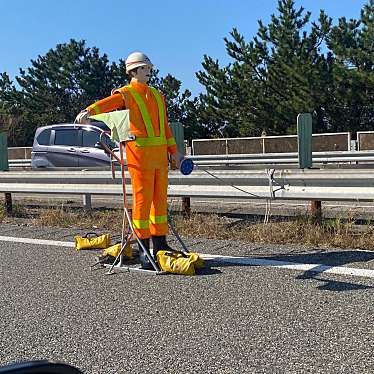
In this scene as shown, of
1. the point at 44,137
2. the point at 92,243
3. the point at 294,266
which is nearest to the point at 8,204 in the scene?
the point at 92,243

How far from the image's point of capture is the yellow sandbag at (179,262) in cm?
512

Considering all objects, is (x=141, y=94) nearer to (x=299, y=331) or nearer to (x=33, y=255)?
(x=33, y=255)

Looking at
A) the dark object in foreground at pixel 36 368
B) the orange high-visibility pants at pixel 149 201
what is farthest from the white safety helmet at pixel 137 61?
the dark object in foreground at pixel 36 368

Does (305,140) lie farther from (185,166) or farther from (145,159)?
(145,159)

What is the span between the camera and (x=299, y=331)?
3.66m

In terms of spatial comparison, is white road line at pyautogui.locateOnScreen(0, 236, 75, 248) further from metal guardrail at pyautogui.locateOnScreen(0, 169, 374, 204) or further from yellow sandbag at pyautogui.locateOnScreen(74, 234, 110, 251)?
metal guardrail at pyautogui.locateOnScreen(0, 169, 374, 204)

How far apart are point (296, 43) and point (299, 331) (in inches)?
1471

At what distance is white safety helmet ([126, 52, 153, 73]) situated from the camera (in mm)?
5545

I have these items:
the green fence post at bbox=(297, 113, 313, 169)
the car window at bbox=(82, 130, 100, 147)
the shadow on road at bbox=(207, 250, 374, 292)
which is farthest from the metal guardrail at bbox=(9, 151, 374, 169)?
the shadow on road at bbox=(207, 250, 374, 292)

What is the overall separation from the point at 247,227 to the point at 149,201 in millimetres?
1778

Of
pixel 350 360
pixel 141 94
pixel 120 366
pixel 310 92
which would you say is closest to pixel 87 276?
pixel 141 94

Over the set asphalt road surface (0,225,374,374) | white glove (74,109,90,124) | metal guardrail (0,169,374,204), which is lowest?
asphalt road surface (0,225,374,374)

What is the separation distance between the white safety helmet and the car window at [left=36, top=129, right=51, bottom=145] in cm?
1040

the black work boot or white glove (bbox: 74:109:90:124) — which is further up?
white glove (bbox: 74:109:90:124)
